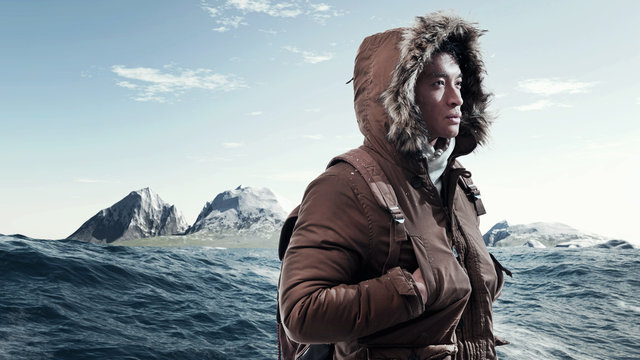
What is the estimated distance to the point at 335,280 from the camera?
1.77 m

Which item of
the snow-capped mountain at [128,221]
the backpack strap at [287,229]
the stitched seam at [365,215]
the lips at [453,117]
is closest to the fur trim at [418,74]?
the lips at [453,117]

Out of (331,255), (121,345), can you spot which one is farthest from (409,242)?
(121,345)

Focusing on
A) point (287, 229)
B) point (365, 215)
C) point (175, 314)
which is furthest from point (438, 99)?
point (175, 314)

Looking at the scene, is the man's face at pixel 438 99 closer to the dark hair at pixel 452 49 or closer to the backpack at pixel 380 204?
the dark hair at pixel 452 49

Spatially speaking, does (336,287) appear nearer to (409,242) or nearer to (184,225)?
(409,242)

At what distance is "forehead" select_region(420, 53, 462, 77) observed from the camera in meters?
2.20

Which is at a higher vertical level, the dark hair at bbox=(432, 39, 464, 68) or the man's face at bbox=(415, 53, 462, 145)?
the dark hair at bbox=(432, 39, 464, 68)

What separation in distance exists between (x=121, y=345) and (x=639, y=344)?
34.9ft

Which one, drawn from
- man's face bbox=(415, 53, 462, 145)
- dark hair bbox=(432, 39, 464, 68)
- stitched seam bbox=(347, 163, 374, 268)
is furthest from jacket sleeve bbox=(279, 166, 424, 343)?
dark hair bbox=(432, 39, 464, 68)

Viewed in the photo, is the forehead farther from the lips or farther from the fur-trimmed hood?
the lips

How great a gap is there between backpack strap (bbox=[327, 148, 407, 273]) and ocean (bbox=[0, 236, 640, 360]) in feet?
16.9

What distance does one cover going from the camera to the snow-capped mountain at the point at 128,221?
424ft

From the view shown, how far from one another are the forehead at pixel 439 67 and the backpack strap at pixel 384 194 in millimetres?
617

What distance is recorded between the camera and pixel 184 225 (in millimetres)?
150125
